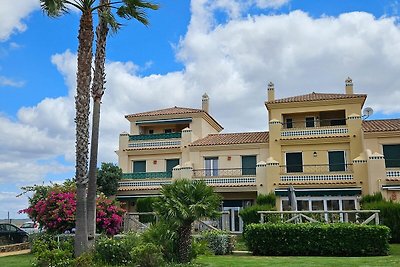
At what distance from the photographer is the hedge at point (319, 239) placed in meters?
19.0

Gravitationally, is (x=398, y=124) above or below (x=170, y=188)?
above

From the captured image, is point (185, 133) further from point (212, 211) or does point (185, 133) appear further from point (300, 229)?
point (212, 211)

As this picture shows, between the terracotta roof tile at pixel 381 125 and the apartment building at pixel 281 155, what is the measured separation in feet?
0.23

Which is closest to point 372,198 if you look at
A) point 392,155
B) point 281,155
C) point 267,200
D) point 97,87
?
point 392,155

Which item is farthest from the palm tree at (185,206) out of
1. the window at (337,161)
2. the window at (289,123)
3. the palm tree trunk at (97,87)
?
the window at (289,123)

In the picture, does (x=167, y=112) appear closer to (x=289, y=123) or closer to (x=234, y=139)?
(x=234, y=139)

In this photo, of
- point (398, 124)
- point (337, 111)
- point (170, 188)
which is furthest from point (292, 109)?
point (170, 188)

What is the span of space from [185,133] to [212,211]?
2410cm

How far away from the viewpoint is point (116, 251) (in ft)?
52.1

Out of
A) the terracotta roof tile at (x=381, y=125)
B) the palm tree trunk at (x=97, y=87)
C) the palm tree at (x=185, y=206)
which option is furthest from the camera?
the terracotta roof tile at (x=381, y=125)

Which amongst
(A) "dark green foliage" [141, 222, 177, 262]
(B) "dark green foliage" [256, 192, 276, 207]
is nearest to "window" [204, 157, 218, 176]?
(B) "dark green foliage" [256, 192, 276, 207]

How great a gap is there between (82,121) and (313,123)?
26393mm

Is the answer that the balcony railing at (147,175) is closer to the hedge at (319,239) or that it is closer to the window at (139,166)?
the window at (139,166)

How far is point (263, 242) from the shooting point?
65.1 ft
